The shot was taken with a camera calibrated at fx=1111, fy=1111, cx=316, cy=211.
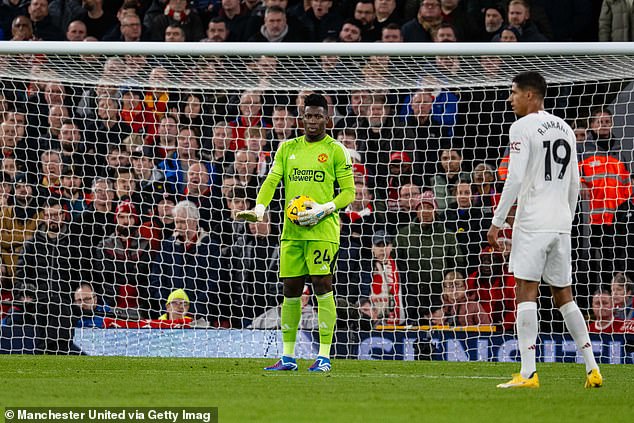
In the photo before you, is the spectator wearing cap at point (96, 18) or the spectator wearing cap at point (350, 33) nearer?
the spectator wearing cap at point (350, 33)

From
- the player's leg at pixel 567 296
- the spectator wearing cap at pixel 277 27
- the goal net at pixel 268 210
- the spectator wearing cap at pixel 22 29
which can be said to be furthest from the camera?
the spectator wearing cap at pixel 22 29

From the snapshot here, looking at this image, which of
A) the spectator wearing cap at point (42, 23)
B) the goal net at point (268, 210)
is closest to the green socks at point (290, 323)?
the goal net at point (268, 210)

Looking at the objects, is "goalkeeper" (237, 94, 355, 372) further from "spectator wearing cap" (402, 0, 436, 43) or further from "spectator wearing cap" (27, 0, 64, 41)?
"spectator wearing cap" (27, 0, 64, 41)

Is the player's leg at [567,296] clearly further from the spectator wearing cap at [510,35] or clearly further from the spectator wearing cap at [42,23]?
the spectator wearing cap at [42,23]

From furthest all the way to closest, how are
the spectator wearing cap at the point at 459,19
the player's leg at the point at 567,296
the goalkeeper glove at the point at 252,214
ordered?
the spectator wearing cap at the point at 459,19
the goalkeeper glove at the point at 252,214
the player's leg at the point at 567,296

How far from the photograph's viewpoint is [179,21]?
594 inches

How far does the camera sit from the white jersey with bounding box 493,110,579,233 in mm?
7945

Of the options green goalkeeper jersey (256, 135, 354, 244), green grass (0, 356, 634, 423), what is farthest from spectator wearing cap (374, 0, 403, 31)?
green grass (0, 356, 634, 423)

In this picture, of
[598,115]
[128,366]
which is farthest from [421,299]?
[128,366]

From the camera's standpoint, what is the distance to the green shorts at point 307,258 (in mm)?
9641

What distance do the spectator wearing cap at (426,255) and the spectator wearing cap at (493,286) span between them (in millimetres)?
292

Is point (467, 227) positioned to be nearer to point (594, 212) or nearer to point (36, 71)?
point (594, 212)

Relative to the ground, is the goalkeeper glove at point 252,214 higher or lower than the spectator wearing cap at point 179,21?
lower

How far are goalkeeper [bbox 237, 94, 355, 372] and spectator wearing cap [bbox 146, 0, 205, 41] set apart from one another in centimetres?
572
